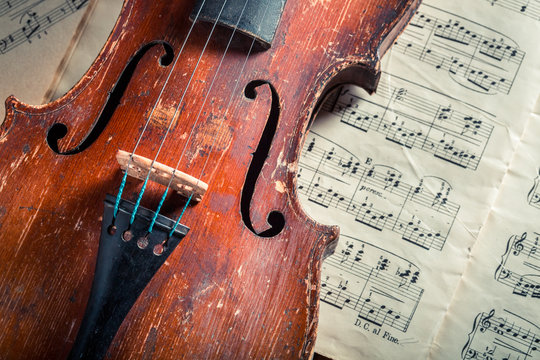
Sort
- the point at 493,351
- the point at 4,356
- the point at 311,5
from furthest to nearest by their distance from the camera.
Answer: the point at 493,351, the point at 311,5, the point at 4,356

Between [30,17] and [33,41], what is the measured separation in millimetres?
87

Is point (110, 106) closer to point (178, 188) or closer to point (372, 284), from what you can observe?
point (178, 188)

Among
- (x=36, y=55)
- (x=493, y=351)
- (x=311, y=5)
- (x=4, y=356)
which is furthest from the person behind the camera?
(x=36, y=55)

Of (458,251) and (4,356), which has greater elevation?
(458,251)

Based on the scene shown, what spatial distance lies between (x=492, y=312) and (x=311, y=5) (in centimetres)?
108

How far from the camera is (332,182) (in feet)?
5.00

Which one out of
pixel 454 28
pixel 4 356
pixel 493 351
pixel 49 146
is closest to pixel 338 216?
pixel 493 351

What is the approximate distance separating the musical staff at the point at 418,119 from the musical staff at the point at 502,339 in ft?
1.59

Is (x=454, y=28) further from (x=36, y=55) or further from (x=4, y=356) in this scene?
(x=4, y=356)

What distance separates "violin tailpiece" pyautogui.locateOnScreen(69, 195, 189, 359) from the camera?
0.90 m

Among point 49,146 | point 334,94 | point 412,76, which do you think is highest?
point 412,76

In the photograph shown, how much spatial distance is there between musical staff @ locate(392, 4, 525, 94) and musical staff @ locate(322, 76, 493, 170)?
97 millimetres

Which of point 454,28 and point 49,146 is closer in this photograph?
point 49,146

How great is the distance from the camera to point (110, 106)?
1101 millimetres
